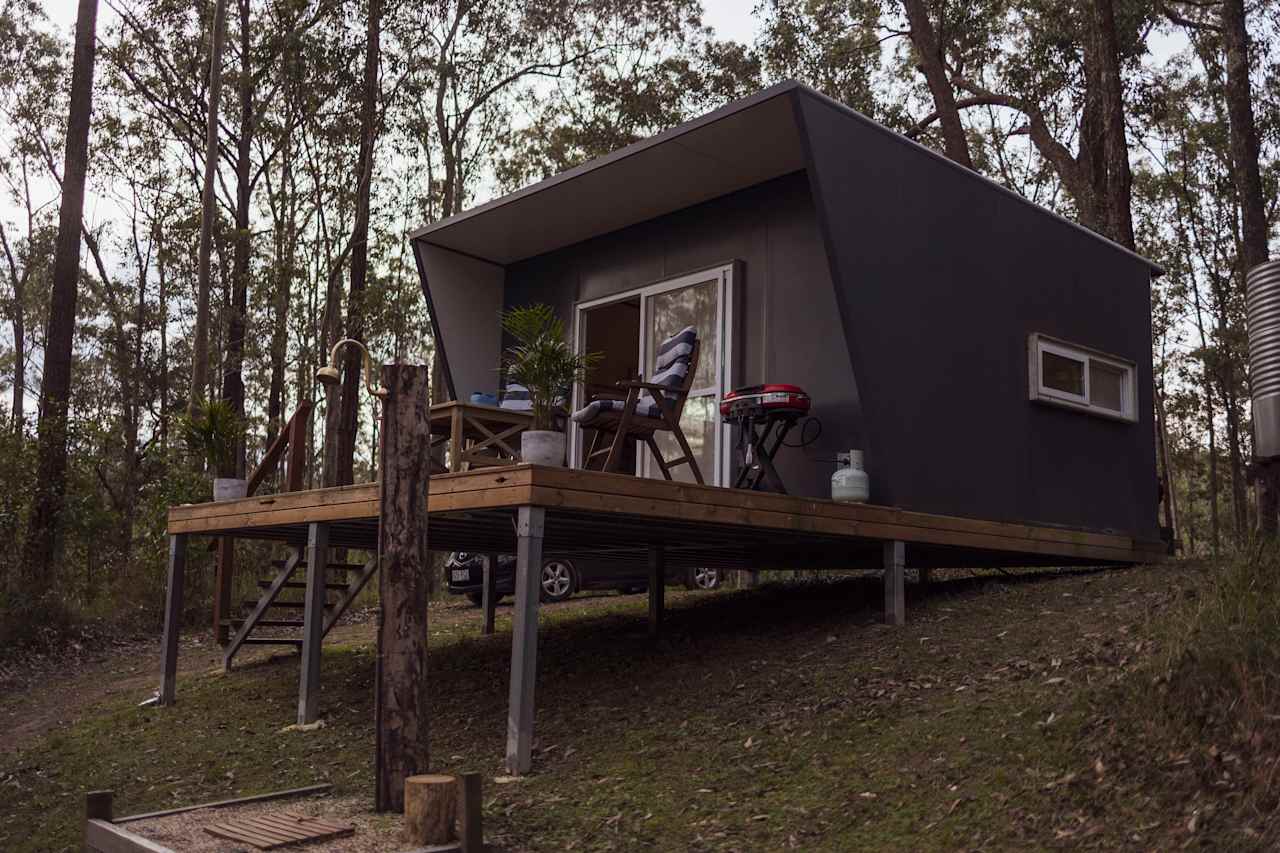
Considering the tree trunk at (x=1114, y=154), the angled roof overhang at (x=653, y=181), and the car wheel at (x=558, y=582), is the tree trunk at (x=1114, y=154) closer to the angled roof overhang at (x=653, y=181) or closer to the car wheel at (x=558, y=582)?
the angled roof overhang at (x=653, y=181)

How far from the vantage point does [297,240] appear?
62.6 ft

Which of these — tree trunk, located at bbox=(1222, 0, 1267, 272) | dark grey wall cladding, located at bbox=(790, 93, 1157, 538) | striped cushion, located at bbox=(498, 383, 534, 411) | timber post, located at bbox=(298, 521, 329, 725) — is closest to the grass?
timber post, located at bbox=(298, 521, 329, 725)

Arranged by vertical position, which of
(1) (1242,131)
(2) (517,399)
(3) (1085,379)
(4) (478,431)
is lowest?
(4) (478,431)

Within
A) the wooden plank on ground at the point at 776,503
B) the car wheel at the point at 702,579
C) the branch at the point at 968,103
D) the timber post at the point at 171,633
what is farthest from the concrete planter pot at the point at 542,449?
the branch at the point at 968,103

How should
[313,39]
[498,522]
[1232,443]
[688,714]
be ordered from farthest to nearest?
[1232,443] < [313,39] < [498,522] < [688,714]

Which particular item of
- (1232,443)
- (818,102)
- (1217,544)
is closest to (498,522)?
(818,102)

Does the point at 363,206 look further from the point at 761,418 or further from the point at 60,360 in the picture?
the point at 761,418

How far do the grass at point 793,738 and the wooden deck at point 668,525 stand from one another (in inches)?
13.4

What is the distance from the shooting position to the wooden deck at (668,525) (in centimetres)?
523

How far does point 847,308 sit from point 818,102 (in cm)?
108

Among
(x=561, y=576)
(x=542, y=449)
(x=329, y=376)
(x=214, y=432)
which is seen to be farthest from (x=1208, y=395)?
(x=329, y=376)

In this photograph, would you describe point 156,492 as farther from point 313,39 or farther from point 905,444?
point 905,444

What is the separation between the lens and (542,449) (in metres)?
5.17

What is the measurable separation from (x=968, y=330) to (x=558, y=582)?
5786 mm
